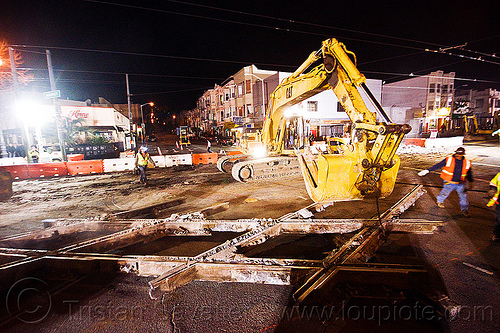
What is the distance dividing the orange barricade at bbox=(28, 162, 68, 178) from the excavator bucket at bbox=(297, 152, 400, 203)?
51.4 ft

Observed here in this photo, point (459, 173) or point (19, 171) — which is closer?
point (459, 173)

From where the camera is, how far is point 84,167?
14.1m

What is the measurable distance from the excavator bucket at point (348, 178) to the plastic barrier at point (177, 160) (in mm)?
12666

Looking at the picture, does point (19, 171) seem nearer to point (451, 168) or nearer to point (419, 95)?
point (451, 168)

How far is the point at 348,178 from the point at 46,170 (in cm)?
1690

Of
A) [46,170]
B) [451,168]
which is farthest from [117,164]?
[451,168]

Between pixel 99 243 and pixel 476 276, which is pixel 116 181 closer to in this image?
pixel 99 243

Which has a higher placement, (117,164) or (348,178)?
(348,178)

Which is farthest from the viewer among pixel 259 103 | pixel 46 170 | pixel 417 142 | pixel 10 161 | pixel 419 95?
pixel 419 95

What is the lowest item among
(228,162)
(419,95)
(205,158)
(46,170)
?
(46,170)

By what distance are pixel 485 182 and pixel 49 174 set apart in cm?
2256

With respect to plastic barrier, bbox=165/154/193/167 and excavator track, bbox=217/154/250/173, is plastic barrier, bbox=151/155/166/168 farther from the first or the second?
excavator track, bbox=217/154/250/173

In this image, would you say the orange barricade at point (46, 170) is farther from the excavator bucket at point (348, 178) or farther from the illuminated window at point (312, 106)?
the illuminated window at point (312, 106)

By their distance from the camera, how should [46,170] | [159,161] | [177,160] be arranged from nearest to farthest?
1. [46,170]
2. [159,161]
3. [177,160]
